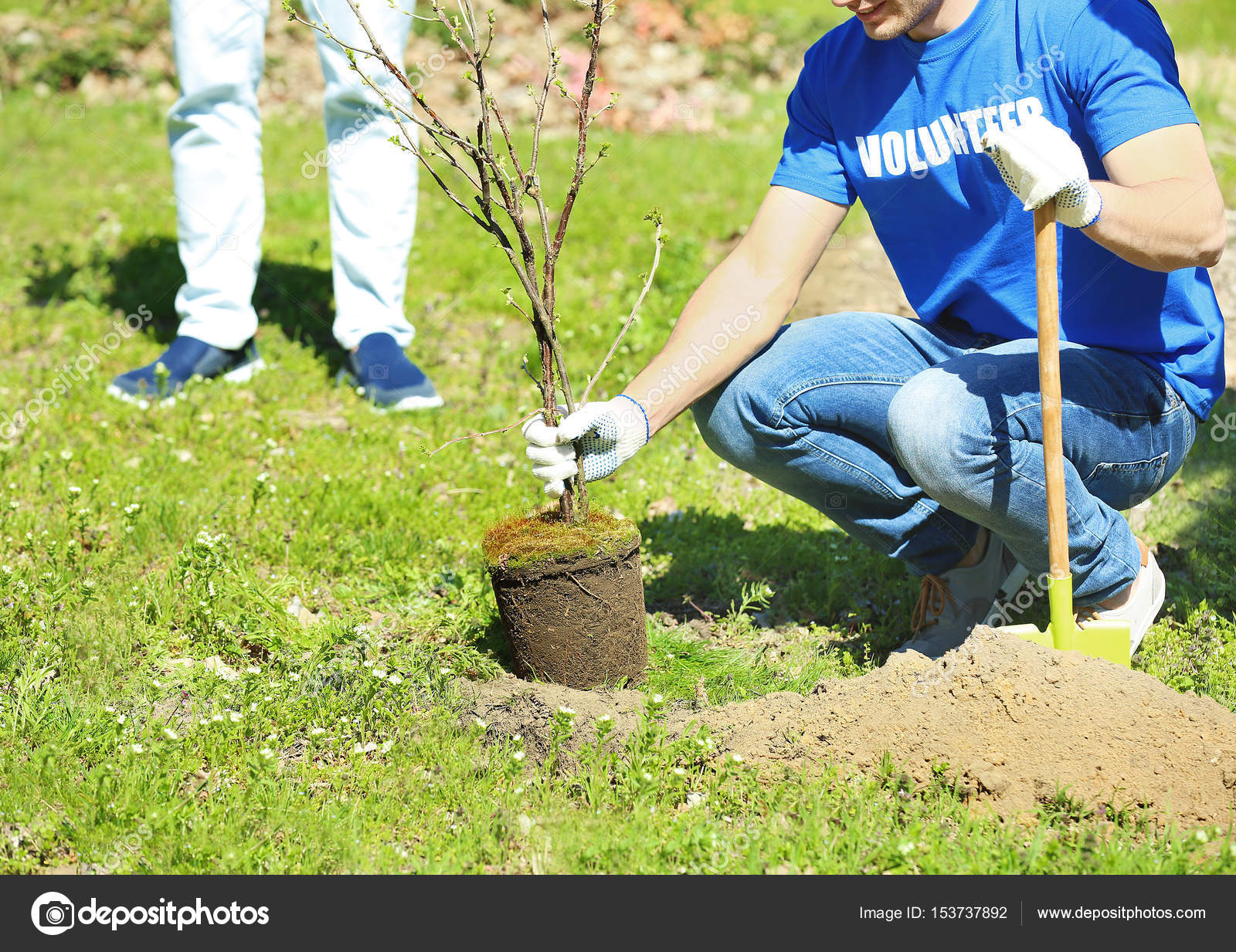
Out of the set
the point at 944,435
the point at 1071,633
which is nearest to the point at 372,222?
the point at 944,435

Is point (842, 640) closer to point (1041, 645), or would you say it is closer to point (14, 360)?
point (1041, 645)

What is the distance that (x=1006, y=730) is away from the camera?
2352 mm

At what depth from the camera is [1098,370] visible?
104 inches

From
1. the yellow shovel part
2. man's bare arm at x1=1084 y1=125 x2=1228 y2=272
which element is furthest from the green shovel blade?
man's bare arm at x1=1084 y1=125 x2=1228 y2=272

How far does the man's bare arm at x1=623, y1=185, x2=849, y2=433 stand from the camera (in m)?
2.80

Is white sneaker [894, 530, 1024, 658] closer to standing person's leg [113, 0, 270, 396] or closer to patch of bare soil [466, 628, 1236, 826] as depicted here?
patch of bare soil [466, 628, 1236, 826]

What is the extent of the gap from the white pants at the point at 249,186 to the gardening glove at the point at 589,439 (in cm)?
227

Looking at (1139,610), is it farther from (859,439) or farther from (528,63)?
(528,63)

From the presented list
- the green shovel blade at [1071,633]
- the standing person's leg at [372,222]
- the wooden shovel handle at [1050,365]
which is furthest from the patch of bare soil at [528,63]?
the green shovel blade at [1071,633]

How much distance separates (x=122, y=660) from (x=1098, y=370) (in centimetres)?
258

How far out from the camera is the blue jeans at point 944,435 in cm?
260

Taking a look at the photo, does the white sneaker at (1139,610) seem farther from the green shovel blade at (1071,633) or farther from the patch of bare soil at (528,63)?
the patch of bare soil at (528,63)

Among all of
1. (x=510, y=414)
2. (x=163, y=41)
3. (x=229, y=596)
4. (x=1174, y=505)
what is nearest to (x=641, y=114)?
(x=163, y=41)

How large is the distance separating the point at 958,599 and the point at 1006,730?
0.72 meters
